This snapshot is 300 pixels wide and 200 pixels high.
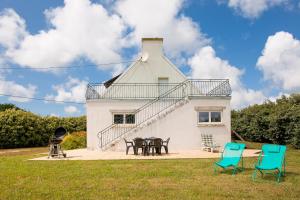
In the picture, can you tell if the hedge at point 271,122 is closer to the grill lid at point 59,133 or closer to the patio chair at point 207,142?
the patio chair at point 207,142

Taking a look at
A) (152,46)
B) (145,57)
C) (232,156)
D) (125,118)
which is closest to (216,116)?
(125,118)

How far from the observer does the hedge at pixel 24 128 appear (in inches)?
1208

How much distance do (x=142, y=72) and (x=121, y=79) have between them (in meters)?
1.52

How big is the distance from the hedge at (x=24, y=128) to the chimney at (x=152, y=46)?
11124 mm

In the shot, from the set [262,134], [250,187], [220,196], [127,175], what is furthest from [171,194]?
[262,134]

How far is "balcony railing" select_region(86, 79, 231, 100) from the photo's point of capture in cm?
2370

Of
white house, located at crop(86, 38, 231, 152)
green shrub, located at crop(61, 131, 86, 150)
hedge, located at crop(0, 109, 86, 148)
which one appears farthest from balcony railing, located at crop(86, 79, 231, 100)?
hedge, located at crop(0, 109, 86, 148)

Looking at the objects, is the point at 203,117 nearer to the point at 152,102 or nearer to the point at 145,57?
the point at 152,102

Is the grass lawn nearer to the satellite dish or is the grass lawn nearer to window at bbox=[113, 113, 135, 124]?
window at bbox=[113, 113, 135, 124]

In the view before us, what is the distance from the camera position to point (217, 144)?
23.0m

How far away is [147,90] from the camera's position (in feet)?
85.4

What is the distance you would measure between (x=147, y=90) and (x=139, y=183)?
52.8 feet

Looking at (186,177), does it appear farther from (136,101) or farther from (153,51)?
(153,51)

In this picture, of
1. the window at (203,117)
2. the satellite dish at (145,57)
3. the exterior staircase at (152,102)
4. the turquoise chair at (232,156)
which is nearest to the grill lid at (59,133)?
the exterior staircase at (152,102)
